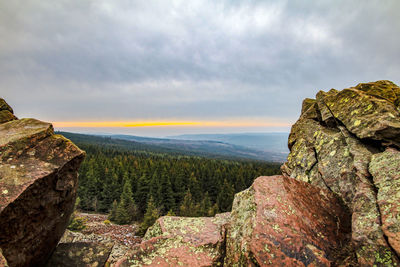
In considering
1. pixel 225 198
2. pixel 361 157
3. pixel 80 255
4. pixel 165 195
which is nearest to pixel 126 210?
pixel 165 195

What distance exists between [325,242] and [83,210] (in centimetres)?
7010

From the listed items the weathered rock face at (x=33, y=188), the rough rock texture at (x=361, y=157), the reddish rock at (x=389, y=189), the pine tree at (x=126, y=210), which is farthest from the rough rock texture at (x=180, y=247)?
the pine tree at (x=126, y=210)

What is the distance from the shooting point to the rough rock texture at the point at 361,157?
4.68 m

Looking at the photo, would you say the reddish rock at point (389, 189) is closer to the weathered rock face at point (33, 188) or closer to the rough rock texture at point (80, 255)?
the rough rock texture at point (80, 255)

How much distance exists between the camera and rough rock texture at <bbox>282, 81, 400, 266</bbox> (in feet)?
15.3

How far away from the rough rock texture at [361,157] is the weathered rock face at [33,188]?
10294 mm

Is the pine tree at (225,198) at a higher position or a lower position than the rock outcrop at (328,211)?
lower

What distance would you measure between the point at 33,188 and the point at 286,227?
889cm

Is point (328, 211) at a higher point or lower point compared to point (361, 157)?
lower

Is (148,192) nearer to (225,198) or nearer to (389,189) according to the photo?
(225,198)

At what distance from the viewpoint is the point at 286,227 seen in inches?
235

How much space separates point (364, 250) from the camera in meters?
4.65

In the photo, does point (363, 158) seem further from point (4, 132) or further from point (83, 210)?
point (83, 210)

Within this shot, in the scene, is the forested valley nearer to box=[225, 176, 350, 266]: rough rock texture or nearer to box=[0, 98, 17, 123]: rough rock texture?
box=[0, 98, 17, 123]: rough rock texture
